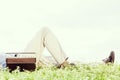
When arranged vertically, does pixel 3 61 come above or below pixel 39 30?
below

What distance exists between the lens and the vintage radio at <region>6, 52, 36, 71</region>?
10.2 m

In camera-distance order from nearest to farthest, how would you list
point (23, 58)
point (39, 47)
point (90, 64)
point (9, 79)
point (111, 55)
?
point (9, 79)
point (23, 58)
point (39, 47)
point (90, 64)
point (111, 55)

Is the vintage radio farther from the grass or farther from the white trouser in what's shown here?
the grass

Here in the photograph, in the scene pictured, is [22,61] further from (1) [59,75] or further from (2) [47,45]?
(1) [59,75]

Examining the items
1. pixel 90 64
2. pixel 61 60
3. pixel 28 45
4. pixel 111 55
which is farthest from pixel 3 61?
pixel 111 55

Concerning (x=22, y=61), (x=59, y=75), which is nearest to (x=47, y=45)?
(x=22, y=61)

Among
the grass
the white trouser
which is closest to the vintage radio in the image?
the white trouser

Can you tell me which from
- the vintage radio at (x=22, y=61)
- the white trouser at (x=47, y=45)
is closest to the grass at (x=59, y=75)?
the white trouser at (x=47, y=45)

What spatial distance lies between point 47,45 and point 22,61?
1.13 meters

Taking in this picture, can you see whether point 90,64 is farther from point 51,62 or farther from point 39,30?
point 39,30

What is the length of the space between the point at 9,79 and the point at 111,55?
700 centimetres

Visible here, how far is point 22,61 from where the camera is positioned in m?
10.2

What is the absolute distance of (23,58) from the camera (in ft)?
33.4

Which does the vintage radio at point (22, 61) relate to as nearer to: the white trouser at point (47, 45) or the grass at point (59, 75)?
the white trouser at point (47, 45)
